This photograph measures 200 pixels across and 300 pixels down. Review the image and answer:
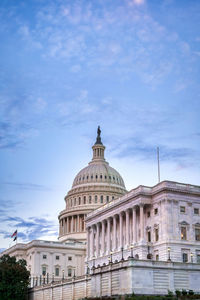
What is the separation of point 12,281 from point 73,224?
66.2 metres

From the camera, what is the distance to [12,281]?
96062 millimetres

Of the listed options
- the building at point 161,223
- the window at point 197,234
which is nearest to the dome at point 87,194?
the building at point 161,223

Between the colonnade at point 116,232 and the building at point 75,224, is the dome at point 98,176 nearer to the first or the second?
the building at point 75,224

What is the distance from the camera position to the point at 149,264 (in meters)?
66.5

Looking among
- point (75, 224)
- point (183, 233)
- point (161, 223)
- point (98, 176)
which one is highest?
point (98, 176)

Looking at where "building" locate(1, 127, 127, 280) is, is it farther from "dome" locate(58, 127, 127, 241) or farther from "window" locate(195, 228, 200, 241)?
"window" locate(195, 228, 200, 241)

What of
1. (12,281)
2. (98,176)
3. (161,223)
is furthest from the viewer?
(98,176)

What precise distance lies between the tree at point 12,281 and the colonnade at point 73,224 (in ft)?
195

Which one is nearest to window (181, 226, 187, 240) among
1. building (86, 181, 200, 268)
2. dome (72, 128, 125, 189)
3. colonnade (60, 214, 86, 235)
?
building (86, 181, 200, 268)

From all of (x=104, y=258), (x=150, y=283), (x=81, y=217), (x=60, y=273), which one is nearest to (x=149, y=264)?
(x=150, y=283)

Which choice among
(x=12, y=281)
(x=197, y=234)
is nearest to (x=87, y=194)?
(x=12, y=281)

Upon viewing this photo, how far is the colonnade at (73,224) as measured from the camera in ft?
520

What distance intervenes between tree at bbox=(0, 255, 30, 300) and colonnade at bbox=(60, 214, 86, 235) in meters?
59.3

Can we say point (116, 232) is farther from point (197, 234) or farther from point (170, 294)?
point (170, 294)
